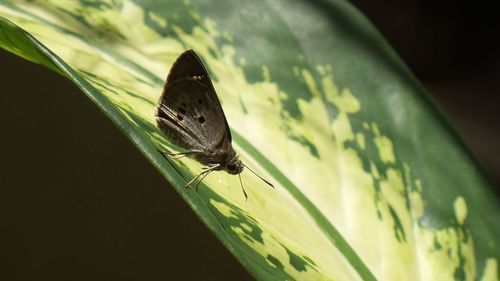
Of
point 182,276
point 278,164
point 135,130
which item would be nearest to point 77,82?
point 135,130

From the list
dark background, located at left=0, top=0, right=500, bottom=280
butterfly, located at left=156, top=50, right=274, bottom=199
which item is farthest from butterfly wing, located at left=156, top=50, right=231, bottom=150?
dark background, located at left=0, top=0, right=500, bottom=280

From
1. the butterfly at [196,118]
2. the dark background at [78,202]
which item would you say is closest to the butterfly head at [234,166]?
the butterfly at [196,118]

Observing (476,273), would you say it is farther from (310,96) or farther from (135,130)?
(135,130)

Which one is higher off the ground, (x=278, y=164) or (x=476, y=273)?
(x=278, y=164)

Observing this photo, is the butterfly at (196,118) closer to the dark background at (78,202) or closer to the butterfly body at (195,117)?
the butterfly body at (195,117)

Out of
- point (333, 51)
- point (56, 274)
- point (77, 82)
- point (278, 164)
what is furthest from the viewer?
point (56, 274)

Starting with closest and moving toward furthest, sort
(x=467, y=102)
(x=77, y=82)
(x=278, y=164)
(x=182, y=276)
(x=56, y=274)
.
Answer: (x=77, y=82) → (x=278, y=164) → (x=56, y=274) → (x=182, y=276) → (x=467, y=102)

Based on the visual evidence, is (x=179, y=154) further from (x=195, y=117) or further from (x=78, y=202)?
(x=78, y=202)
